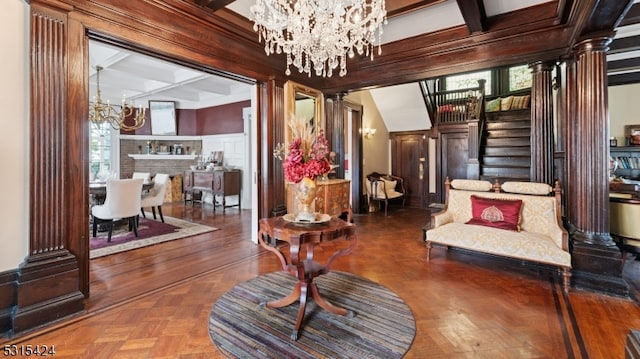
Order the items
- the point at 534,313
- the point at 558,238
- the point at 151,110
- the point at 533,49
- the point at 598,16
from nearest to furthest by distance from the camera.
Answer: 1. the point at 534,313
2. the point at 598,16
3. the point at 558,238
4. the point at 533,49
5. the point at 151,110

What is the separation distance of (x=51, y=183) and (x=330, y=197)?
342 centimetres

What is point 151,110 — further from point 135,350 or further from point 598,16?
point 598,16

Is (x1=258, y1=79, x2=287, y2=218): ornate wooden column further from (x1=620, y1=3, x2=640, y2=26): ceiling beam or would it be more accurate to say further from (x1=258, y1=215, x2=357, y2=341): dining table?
(x1=620, y1=3, x2=640, y2=26): ceiling beam

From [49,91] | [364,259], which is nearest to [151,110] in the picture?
[49,91]

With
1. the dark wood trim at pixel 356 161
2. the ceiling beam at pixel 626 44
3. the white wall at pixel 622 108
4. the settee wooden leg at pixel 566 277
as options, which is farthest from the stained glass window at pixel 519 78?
the settee wooden leg at pixel 566 277

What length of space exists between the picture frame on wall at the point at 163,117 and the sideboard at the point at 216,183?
65.4 inches

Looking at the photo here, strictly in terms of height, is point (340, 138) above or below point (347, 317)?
above

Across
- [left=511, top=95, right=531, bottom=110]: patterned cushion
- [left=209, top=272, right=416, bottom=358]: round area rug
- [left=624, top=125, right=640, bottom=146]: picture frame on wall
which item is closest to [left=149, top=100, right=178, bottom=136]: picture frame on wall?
[left=209, top=272, right=416, bottom=358]: round area rug

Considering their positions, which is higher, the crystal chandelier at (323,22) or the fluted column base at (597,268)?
the crystal chandelier at (323,22)

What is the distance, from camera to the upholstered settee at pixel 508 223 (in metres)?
2.91

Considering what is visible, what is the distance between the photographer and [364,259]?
11.9 feet

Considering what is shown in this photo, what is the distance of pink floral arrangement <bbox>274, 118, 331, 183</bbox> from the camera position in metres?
2.29

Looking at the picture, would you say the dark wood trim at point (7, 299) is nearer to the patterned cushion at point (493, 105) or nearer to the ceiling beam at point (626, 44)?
the ceiling beam at point (626, 44)

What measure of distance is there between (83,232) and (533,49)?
5115mm
